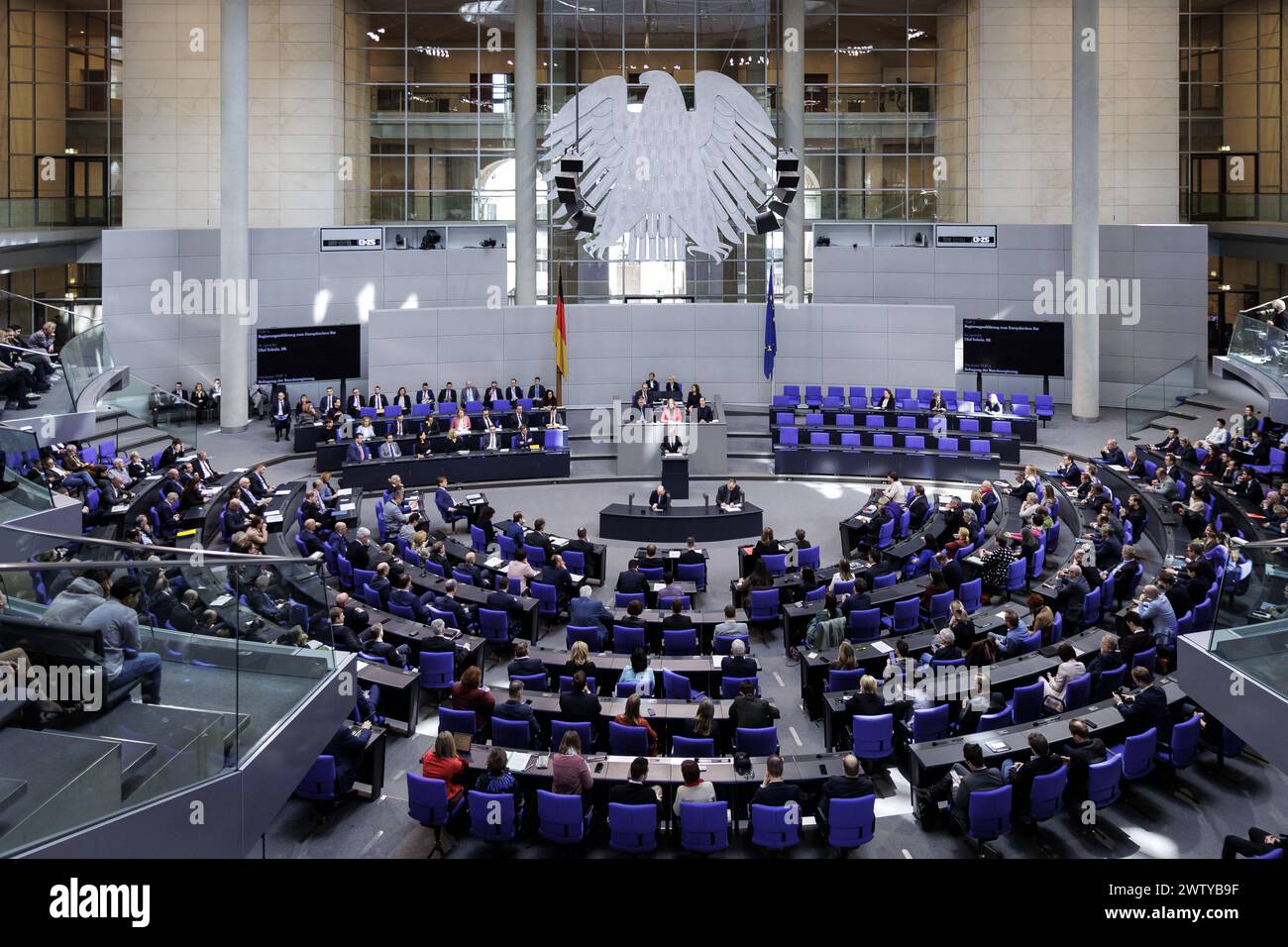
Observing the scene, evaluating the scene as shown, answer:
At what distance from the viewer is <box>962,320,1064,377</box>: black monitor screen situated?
85.3ft

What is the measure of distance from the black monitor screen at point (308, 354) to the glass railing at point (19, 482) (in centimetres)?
1349

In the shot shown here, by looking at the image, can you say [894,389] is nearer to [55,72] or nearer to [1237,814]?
[1237,814]

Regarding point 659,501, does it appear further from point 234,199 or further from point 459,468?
point 234,199

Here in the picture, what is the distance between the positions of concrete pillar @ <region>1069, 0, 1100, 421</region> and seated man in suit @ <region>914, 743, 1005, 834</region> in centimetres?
1895

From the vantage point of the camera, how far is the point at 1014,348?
86.4 feet

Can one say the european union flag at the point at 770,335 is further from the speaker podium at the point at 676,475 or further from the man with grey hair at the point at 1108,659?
the man with grey hair at the point at 1108,659

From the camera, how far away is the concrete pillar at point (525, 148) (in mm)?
26109

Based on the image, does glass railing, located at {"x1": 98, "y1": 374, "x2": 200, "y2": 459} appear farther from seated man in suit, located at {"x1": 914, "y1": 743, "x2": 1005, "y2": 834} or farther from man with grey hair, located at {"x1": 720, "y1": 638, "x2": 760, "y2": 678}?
seated man in suit, located at {"x1": 914, "y1": 743, "x2": 1005, "y2": 834}

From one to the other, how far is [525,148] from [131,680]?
876 inches

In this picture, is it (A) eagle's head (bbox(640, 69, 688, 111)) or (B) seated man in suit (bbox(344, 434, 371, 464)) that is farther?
(A) eagle's head (bbox(640, 69, 688, 111))

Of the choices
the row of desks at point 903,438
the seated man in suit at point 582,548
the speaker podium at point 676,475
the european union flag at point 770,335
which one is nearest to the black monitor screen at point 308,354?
the speaker podium at point 676,475

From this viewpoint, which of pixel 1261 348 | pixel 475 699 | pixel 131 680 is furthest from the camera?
pixel 1261 348

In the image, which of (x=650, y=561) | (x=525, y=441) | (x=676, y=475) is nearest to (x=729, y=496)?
(x=676, y=475)

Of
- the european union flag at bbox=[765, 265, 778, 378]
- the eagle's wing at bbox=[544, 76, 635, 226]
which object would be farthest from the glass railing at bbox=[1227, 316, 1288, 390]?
the eagle's wing at bbox=[544, 76, 635, 226]
